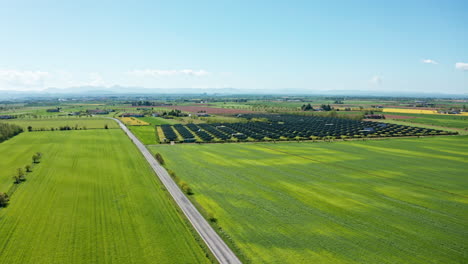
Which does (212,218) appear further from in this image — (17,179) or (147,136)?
(147,136)

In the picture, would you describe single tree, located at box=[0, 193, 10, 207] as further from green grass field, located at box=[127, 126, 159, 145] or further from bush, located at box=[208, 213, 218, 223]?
green grass field, located at box=[127, 126, 159, 145]

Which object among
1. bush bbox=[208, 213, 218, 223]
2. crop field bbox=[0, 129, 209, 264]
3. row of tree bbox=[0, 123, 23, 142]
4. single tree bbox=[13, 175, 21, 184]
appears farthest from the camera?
row of tree bbox=[0, 123, 23, 142]

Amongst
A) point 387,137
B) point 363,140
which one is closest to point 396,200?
point 363,140

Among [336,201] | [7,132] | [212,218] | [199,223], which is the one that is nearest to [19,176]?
[199,223]

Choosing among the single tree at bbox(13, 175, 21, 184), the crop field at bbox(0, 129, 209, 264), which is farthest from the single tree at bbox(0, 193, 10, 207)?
the single tree at bbox(13, 175, 21, 184)

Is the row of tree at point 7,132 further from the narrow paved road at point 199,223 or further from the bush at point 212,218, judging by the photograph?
the bush at point 212,218

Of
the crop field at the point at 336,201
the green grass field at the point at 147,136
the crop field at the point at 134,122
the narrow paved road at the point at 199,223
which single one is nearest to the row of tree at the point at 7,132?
the green grass field at the point at 147,136

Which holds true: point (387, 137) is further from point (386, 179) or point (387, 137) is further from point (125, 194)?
point (125, 194)
